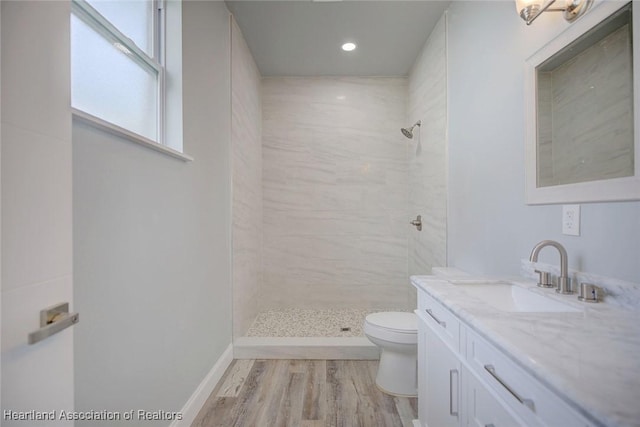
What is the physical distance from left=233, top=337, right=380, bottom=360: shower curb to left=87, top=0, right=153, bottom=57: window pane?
2051 millimetres

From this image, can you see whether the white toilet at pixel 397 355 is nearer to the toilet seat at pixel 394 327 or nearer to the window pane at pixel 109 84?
the toilet seat at pixel 394 327

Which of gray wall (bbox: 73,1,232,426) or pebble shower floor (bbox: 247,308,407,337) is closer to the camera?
gray wall (bbox: 73,1,232,426)

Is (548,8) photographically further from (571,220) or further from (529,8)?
(571,220)

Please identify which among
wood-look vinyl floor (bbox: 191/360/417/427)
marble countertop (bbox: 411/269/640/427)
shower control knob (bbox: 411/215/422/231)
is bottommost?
wood-look vinyl floor (bbox: 191/360/417/427)

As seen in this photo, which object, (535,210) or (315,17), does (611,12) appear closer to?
(535,210)

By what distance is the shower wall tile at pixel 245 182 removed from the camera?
2.47m

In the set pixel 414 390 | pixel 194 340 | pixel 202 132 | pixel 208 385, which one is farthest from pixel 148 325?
pixel 414 390

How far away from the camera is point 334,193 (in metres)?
3.48

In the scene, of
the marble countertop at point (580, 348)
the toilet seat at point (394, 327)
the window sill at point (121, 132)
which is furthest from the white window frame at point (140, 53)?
the toilet seat at point (394, 327)

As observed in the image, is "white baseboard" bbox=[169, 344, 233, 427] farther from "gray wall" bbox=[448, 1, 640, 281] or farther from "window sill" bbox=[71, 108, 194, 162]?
"gray wall" bbox=[448, 1, 640, 281]

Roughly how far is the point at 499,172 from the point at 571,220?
1.71 feet

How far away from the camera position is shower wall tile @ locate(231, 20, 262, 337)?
2471 mm

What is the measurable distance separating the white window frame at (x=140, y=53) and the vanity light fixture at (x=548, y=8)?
158cm

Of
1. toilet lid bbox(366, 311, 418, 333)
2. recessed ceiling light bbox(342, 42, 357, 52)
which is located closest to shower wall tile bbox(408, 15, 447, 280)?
toilet lid bbox(366, 311, 418, 333)
